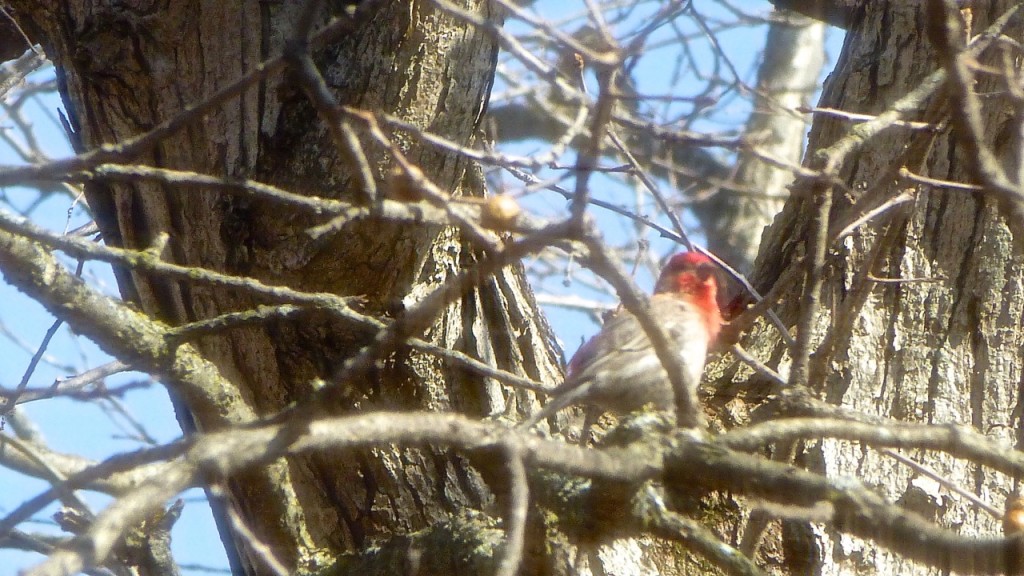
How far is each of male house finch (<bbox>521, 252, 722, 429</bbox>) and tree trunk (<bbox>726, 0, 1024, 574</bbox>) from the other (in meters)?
0.28

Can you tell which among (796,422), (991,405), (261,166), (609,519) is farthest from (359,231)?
(991,405)

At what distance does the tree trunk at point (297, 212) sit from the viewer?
2.95 meters

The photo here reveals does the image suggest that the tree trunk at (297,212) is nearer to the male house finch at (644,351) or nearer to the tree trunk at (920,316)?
the male house finch at (644,351)

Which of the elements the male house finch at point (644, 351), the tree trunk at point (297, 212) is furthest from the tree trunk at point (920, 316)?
the tree trunk at point (297, 212)

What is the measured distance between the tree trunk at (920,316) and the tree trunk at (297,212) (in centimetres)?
106

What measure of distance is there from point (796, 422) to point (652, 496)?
380 millimetres

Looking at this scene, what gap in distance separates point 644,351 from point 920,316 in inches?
35.4

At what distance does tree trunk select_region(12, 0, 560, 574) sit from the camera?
9.66 feet

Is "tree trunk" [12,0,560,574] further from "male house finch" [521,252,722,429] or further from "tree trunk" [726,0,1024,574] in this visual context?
"tree trunk" [726,0,1024,574]

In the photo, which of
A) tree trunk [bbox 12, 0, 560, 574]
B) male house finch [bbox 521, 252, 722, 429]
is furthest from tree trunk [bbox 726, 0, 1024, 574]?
tree trunk [bbox 12, 0, 560, 574]

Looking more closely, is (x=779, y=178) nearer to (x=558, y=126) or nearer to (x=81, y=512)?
(x=558, y=126)

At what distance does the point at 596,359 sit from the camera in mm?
3926

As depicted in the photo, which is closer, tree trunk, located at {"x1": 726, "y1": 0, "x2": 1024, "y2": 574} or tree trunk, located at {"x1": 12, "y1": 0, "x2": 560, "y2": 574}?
tree trunk, located at {"x1": 12, "y1": 0, "x2": 560, "y2": 574}

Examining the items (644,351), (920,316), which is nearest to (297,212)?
(644,351)
